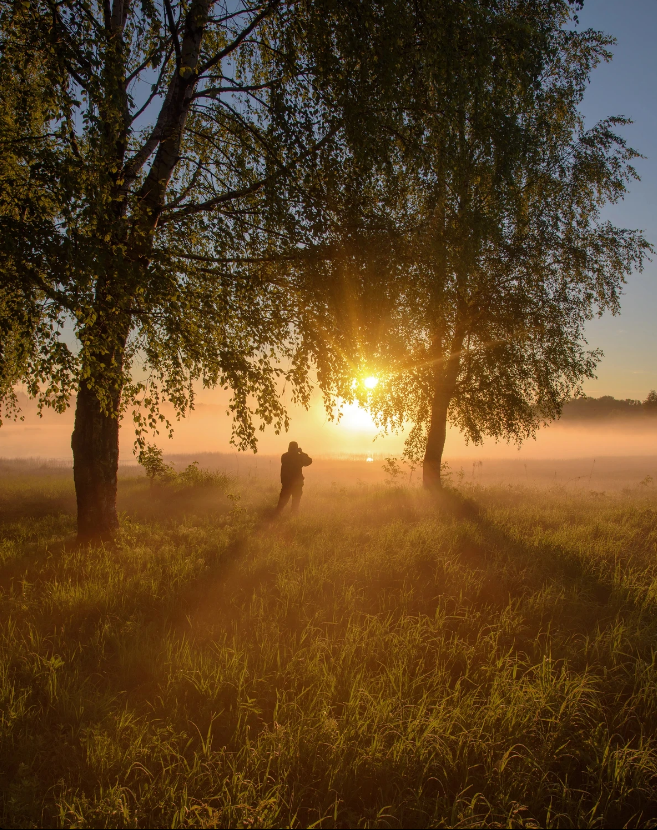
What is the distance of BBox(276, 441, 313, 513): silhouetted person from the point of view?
36.0ft

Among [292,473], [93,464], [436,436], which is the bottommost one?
[292,473]

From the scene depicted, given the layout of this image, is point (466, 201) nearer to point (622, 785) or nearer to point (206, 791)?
point (622, 785)

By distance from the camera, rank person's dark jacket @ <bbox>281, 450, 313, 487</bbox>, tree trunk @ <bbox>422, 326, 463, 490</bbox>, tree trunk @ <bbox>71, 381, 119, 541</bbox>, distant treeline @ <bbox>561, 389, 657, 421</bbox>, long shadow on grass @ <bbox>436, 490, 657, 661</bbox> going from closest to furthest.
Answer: long shadow on grass @ <bbox>436, 490, 657, 661</bbox> < tree trunk @ <bbox>71, 381, 119, 541</bbox> < person's dark jacket @ <bbox>281, 450, 313, 487</bbox> < tree trunk @ <bbox>422, 326, 463, 490</bbox> < distant treeline @ <bbox>561, 389, 657, 421</bbox>

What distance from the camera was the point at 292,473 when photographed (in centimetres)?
1099

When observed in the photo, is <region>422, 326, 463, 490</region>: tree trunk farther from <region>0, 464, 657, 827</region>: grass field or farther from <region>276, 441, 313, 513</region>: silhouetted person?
<region>0, 464, 657, 827</region>: grass field

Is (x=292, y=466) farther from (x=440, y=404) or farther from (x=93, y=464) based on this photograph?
(x=440, y=404)

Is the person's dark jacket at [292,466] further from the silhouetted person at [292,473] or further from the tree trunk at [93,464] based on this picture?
the tree trunk at [93,464]

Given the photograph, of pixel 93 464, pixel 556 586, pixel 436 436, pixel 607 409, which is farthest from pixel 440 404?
pixel 607 409

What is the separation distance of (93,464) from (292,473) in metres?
4.88

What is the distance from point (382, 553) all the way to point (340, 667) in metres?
3.19

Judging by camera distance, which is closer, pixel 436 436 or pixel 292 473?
pixel 292 473

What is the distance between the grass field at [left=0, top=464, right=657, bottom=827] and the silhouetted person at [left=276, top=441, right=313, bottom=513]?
389cm

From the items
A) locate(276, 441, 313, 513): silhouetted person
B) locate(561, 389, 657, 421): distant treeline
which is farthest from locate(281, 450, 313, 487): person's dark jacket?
locate(561, 389, 657, 421): distant treeline

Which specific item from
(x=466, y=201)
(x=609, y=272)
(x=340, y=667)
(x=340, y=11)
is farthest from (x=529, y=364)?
(x=340, y=667)
